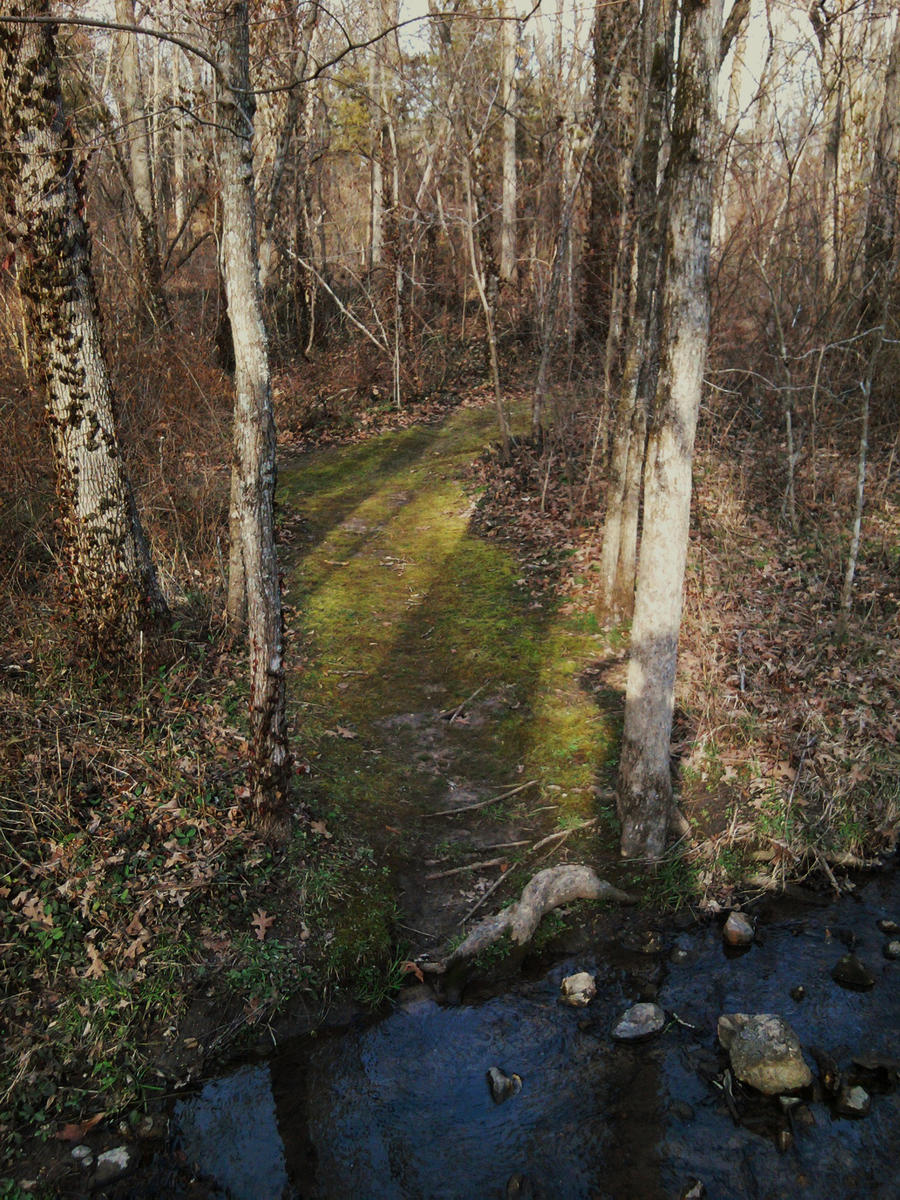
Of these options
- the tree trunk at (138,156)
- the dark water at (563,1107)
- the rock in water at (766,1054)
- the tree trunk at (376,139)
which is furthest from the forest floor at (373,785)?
the tree trunk at (376,139)

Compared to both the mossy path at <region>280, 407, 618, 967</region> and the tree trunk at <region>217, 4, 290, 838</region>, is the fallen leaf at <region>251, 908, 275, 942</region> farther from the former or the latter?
the tree trunk at <region>217, 4, 290, 838</region>

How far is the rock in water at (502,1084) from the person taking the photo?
4723 mm

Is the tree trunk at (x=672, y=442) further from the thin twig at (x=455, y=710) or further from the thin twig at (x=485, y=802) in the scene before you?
the thin twig at (x=455, y=710)

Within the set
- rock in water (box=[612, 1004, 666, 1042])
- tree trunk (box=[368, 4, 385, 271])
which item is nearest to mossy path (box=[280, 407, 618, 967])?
rock in water (box=[612, 1004, 666, 1042])

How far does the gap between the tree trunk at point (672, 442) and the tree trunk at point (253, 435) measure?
257 centimetres

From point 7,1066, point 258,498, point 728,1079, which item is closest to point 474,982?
point 728,1079

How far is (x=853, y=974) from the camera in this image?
18.0 feet

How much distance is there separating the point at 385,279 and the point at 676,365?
14.2 meters

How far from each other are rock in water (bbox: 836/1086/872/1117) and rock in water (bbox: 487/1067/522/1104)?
178 cm

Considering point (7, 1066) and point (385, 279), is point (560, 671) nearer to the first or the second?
point (7, 1066)

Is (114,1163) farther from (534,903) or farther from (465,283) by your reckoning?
(465,283)

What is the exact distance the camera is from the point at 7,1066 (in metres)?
4.46

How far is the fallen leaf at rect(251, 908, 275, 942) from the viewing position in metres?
5.33

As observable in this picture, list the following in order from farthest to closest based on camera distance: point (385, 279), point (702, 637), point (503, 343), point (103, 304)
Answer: point (503, 343)
point (385, 279)
point (103, 304)
point (702, 637)
